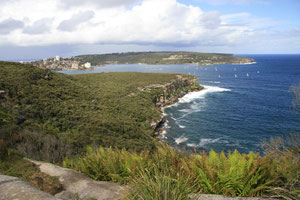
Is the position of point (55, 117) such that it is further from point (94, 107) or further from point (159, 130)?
point (159, 130)

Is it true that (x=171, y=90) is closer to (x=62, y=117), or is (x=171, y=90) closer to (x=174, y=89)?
(x=174, y=89)

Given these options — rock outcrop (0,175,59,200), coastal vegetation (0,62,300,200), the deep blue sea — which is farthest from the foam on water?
rock outcrop (0,175,59,200)

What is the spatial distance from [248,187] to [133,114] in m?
29.5

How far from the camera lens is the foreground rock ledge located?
16.5 feet

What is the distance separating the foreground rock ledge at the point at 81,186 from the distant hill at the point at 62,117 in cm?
395

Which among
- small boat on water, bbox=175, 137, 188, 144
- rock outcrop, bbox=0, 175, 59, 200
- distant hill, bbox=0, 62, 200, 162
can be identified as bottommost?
small boat on water, bbox=175, 137, 188, 144

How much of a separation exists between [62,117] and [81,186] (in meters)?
19.4

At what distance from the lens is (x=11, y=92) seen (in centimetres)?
2364

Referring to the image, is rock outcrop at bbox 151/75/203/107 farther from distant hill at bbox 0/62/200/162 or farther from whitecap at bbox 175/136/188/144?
whitecap at bbox 175/136/188/144

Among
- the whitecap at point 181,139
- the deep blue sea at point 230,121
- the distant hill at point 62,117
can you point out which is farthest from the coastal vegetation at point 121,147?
the whitecap at point 181,139

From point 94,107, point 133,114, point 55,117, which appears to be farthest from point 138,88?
point 55,117

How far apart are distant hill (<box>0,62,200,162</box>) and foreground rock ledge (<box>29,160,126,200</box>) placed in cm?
395

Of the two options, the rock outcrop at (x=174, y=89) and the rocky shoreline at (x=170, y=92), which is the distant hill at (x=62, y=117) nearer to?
the rocky shoreline at (x=170, y=92)

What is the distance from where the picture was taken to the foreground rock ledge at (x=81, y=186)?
198 inches
